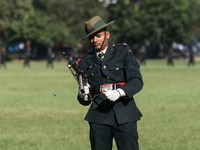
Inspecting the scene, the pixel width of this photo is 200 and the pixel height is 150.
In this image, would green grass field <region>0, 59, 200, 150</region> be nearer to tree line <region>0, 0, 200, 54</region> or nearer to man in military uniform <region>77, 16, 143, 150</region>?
man in military uniform <region>77, 16, 143, 150</region>

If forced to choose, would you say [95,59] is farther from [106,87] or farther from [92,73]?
[106,87]

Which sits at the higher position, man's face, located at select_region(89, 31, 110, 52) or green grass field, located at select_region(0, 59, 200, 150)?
man's face, located at select_region(89, 31, 110, 52)

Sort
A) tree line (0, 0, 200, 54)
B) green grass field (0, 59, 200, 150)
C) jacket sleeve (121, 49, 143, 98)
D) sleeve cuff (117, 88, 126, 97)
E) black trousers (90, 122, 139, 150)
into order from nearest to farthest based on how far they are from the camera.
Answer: sleeve cuff (117, 88, 126, 97) → jacket sleeve (121, 49, 143, 98) → black trousers (90, 122, 139, 150) → green grass field (0, 59, 200, 150) → tree line (0, 0, 200, 54)

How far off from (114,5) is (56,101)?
5733 centimetres

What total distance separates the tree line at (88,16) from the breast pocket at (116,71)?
57.2m

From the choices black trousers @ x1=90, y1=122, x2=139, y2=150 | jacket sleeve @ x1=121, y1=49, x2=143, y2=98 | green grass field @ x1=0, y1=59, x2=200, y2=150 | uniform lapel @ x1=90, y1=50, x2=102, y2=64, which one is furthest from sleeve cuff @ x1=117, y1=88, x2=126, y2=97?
green grass field @ x1=0, y1=59, x2=200, y2=150

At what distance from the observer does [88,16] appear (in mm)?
68062

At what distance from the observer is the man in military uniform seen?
174 inches

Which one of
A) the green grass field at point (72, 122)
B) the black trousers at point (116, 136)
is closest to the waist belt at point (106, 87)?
the black trousers at point (116, 136)

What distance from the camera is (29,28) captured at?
2499 inches

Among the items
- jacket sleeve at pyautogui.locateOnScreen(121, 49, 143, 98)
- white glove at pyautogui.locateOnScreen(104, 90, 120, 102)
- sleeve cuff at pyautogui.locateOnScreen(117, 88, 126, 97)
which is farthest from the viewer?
jacket sleeve at pyautogui.locateOnScreen(121, 49, 143, 98)

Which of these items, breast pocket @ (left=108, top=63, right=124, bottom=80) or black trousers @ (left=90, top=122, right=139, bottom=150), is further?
breast pocket @ (left=108, top=63, right=124, bottom=80)

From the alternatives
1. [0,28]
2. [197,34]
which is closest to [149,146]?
[0,28]

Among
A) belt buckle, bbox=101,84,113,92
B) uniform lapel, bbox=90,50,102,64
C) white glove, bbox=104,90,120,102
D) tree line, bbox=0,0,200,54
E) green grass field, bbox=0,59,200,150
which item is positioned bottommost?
green grass field, bbox=0,59,200,150
